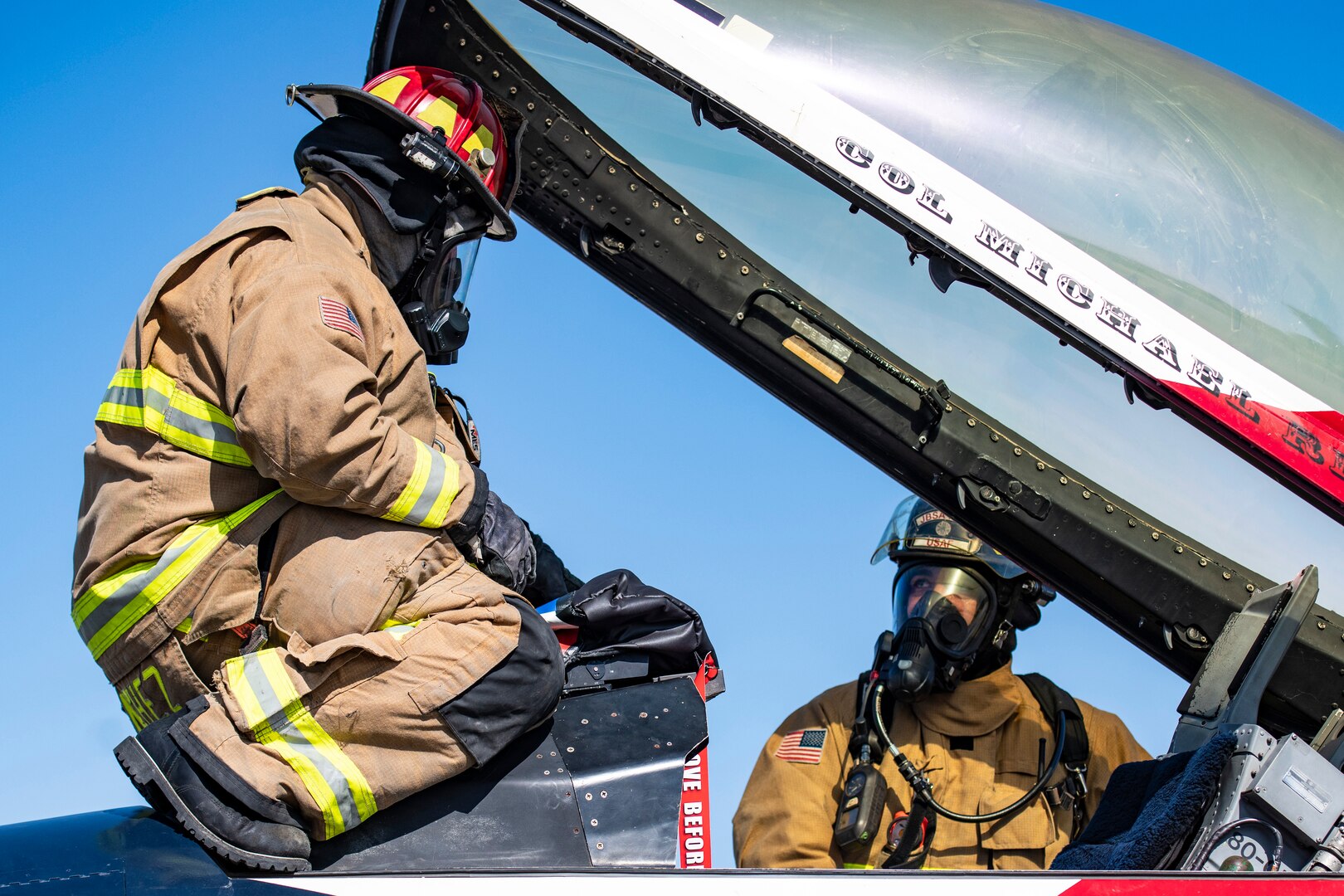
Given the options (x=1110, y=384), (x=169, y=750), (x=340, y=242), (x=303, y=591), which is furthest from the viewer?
(x=1110, y=384)

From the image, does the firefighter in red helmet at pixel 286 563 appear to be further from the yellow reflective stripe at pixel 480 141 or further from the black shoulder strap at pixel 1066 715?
the black shoulder strap at pixel 1066 715

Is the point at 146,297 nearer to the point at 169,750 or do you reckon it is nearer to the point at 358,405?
the point at 358,405

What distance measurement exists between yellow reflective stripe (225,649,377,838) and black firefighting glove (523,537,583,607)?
2.75 ft

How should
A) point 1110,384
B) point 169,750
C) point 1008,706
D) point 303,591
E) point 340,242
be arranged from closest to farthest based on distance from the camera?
point 169,750, point 303,591, point 340,242, point 1110,384, point 1008,706

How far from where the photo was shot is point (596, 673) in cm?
234

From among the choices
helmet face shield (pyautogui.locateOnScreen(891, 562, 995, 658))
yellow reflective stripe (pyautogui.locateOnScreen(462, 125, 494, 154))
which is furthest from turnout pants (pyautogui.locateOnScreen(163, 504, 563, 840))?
helmet face shield (pyautogui.locateOnScreen(891, 562, 995, 658))

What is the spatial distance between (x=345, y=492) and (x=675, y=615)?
0.72 m

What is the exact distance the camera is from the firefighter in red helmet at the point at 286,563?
1920 mm

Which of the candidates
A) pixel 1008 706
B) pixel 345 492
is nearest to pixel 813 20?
pixel 345 492

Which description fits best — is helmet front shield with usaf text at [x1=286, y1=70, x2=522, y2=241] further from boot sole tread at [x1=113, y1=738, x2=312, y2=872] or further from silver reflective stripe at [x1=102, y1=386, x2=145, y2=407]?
boot sole tread at [x1=113, y1=738, x2=312, y2=872]

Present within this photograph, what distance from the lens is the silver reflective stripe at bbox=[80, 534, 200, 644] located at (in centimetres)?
201

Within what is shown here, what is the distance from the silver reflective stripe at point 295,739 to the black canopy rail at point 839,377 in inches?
50.9

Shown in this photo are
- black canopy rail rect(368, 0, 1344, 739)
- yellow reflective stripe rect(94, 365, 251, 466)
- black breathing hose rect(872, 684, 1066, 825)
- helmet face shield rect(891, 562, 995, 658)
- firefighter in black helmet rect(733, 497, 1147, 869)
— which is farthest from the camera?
helmet face shield rect(891, 562, 995, 658)

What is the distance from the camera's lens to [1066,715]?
4.03 metres
